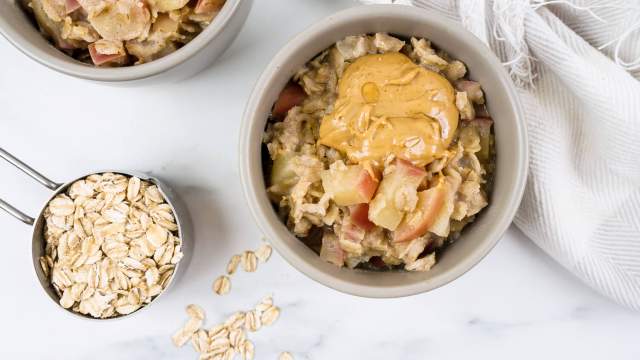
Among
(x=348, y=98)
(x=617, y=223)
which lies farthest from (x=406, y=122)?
(x=617, y=223)

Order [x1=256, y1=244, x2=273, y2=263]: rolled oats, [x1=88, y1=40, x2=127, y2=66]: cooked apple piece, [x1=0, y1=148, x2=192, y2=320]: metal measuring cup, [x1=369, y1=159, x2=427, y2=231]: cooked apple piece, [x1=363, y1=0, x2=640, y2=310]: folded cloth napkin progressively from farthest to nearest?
[x1=256, y1=244, x2=273, y2=263]: rolled oats, [x1=0, y1=148, x2=192, y2=320]: metal measuring cup, [x1=363, y1=0, x2=640, y2=310]: folded cloth napkin, [x1=88, y1=40, x2=127, y2=66]: cooked apple piece, [x1=369, y1=159, x2=427, y2=231]: cooked apple piece

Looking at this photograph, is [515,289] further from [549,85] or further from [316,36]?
[316,36]

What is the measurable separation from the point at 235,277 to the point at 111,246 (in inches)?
12.3

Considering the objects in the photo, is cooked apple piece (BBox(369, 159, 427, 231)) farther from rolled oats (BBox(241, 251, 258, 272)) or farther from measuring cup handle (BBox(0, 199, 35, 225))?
measuring cup handle (BBox(0, 199, 35, 225))

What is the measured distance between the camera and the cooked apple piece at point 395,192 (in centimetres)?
137

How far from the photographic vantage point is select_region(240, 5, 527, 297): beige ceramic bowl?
1440 mm

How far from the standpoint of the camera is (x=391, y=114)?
4.65 ft

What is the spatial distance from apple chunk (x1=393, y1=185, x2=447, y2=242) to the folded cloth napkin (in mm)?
372

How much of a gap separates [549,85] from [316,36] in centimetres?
58

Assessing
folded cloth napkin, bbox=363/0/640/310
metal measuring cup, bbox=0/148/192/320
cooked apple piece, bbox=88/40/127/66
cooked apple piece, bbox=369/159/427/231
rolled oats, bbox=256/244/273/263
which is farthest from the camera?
rolled oats, bbox=256/244/273/263

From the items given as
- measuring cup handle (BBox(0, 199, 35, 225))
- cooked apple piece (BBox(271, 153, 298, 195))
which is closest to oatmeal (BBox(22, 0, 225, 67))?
cooked apple piece (BBox(271, 153, 298, 195))

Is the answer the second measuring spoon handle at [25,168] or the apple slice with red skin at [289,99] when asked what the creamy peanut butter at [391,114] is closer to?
the apple slice with red skin at [289,99]

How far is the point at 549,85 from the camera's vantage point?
5.60 ft

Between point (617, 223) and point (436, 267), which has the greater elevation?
point (436, 267)
